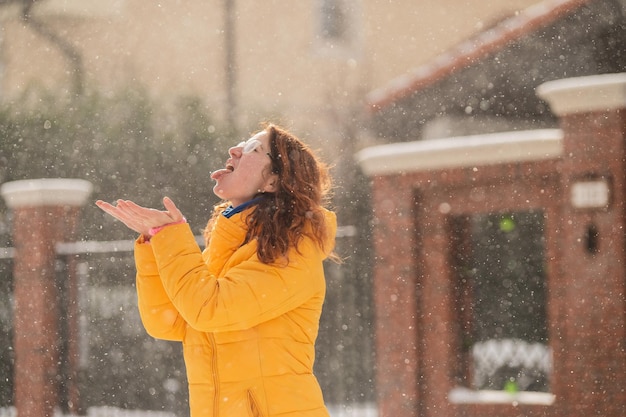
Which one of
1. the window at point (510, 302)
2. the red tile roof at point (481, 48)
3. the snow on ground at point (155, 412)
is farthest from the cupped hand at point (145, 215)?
the red tile roof at point (481, 48)

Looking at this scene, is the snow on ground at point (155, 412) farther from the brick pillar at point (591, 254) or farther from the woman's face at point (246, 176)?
the woman's face at point (246, 176)

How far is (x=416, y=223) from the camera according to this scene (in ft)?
21.6

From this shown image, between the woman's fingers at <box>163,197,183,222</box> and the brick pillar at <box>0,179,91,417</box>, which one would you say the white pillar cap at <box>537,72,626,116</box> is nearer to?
the brick pillar at <box>0,179,91,417</box>

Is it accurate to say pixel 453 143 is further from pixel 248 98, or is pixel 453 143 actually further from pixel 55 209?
pixel 248 98

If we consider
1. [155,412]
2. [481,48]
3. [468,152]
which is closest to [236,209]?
[468,152]

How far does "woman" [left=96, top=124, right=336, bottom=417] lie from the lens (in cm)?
199

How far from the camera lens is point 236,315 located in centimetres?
198

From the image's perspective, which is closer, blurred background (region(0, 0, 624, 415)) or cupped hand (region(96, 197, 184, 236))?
cupped hand (region(96, 197, 184, 236))

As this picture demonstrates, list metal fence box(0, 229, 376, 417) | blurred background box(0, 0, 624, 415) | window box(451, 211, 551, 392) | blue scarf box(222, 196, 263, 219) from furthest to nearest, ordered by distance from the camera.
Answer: window box(451, 211, 551, 392)
blurred background box(0, 0, 624, 415)
metal fence box(0, 229, 376, 417)
blue scarf box(222, 196, 263, 219)

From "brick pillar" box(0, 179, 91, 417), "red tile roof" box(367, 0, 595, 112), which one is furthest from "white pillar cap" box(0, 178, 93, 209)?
"red tile roof" box(367, 0, 595, 112)

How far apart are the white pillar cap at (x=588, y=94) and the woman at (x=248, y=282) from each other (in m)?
4.04

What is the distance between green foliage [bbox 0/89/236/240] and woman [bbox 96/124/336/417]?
9.48 meters

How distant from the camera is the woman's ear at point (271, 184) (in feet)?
7.26

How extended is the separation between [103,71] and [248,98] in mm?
2137
